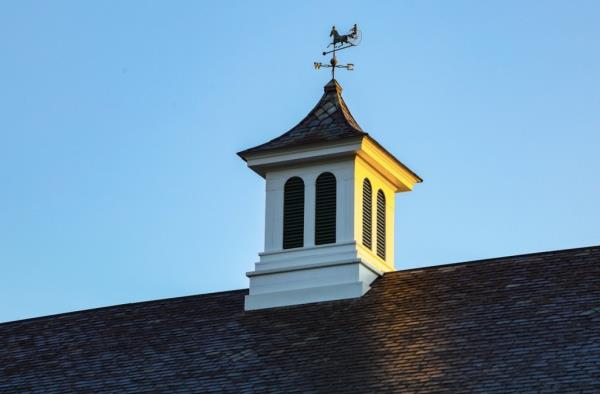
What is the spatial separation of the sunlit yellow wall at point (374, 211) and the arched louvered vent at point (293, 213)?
3.80 feet

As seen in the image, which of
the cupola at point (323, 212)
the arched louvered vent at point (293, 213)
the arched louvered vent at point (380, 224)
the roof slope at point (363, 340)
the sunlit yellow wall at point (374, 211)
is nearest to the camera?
the roof slope at point (363, 340)

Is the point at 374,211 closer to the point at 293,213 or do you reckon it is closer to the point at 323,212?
the point at 323,212

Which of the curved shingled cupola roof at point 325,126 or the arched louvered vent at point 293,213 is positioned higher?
the curved shingled cupola roof at point 325,126

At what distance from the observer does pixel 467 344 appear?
2689 cm

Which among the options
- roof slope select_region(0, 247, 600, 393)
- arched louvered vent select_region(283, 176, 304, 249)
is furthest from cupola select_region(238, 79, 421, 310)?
roof slope select_region(0, 247, 600, 393)

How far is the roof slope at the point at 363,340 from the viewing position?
1019 inches

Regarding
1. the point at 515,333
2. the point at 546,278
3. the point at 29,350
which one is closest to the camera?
the point at 515,333

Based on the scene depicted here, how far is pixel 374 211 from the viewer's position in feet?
109

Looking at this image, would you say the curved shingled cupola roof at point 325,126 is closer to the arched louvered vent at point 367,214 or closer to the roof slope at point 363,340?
the arched louvered vent at point 367,214

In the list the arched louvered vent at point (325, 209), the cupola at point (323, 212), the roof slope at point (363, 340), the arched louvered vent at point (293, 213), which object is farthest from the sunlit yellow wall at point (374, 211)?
the arched louvered vent at point (293, 213)

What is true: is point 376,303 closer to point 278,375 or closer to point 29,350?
point 278,375

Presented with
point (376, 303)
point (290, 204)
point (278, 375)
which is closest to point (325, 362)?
point (278, 375)

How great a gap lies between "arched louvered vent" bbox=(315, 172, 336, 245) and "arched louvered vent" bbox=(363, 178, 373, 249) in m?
0.70

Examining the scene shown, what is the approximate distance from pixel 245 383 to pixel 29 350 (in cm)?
632
